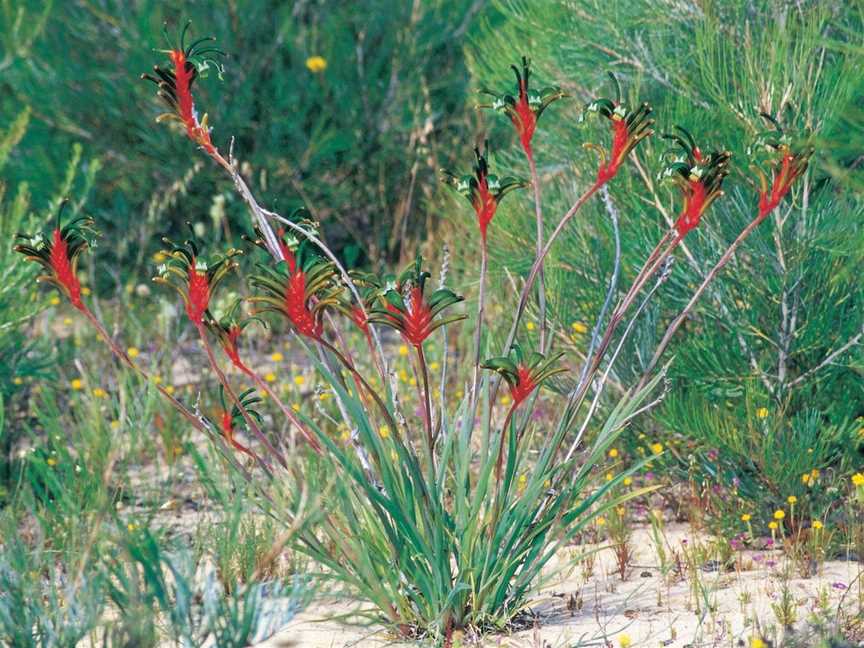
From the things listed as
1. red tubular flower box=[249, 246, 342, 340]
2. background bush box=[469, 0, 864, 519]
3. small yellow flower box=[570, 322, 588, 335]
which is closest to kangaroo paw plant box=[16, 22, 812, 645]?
red tubular flower box=[249, 246, 342, 340]

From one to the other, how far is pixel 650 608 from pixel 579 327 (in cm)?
110

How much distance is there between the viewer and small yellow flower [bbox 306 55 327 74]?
5922 mm

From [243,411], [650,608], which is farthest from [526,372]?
[650,608]

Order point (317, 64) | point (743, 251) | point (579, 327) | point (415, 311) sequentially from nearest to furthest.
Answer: point (415, 311)
point (743, 251)
point (579, 327)
point (317, 64)

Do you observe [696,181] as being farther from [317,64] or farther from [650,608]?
[317,64]

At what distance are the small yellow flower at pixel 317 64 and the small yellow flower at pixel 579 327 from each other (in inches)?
104

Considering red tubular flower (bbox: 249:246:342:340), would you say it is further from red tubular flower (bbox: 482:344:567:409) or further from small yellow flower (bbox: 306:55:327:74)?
small yellow flower (bbox: 306:55:327:74)

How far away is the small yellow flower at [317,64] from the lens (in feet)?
19.4

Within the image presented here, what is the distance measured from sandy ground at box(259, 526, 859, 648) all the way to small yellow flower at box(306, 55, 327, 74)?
336 cm

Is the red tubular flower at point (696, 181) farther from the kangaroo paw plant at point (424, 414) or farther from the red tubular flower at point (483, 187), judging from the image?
the red tubular flower at point (483, 187)

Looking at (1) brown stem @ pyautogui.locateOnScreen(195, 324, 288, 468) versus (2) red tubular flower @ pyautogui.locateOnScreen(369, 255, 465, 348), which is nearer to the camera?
(2) red tubular flower @ pyautogui.locateOnScreen(369, 255, 465, 348)

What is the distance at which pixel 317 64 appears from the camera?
594 cm

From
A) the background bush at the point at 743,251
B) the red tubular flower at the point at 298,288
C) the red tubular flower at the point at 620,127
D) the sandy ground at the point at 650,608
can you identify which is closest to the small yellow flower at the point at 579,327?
the background bush at the point at 743,251

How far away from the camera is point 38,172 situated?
239 inches
